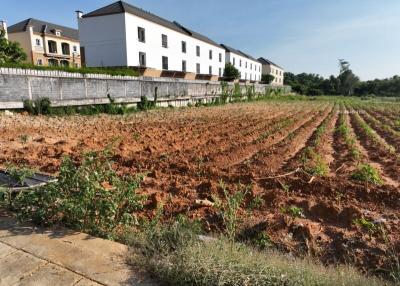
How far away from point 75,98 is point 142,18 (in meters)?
17.9

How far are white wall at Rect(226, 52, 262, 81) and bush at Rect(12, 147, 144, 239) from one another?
51.9 m

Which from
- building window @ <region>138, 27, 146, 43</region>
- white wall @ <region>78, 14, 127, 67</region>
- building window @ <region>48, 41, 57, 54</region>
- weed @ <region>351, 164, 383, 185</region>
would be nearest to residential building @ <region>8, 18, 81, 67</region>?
building window @ <region>48, 41, 57, 54</region>

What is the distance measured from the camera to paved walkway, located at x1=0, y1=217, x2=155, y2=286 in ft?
6.83

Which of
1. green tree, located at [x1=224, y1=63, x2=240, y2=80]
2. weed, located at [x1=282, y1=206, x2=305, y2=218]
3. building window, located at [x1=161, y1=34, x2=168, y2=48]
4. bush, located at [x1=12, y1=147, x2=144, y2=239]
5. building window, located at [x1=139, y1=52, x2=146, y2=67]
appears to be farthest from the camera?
green tree, located at [x1=224, y1=63, x2=240, y2=80]

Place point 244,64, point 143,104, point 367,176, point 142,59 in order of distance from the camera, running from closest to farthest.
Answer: point 367,176 < point 143,104 < point 142,59 < point 244,64

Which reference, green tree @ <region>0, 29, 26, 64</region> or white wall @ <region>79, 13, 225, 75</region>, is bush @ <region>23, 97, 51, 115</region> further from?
green tree @ <region>0, 29, 26, 64</region>

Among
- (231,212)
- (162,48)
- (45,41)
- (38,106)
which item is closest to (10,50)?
(162,48)

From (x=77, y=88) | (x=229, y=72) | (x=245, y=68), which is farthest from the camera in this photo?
(x=245, y=68)

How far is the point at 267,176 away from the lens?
17.5 ft

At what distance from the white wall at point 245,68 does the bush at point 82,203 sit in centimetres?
5194

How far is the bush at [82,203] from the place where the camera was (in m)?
2.83

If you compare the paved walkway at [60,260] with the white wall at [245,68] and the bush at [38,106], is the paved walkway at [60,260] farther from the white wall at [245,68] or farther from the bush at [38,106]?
the white wall at [245,68]

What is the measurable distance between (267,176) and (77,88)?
1102 cm

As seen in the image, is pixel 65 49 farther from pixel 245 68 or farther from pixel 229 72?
pixel 245 68
